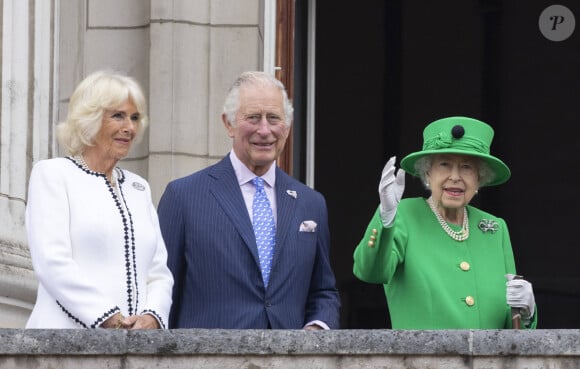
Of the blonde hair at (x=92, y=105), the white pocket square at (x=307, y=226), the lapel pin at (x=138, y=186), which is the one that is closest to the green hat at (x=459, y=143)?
the white pocket square at (x=307, y=226)

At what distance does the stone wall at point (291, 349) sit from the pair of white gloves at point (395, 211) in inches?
31.6

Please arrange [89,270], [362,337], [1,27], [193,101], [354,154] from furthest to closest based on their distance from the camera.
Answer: [354,154] → [193,101] → [1,27] → [89,270] → [362,337]

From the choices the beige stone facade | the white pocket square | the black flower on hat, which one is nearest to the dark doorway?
the beige stone facade

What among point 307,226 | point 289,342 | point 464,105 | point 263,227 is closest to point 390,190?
point 307,226

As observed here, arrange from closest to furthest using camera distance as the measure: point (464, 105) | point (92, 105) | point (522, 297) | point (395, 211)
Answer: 1. point (92, 105)
2. point (395, 211)
3. point (522, 297)
4. point (464, 105)

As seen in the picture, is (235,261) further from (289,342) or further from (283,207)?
(289,342)

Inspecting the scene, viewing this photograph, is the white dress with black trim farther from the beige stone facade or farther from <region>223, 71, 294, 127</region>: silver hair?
the beige stone facade

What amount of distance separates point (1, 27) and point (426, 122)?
15.1 feet

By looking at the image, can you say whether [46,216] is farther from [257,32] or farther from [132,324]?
[257,32]

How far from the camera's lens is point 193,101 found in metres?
10.9

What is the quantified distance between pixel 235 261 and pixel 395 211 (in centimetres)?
62

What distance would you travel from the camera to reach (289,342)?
7.02 m

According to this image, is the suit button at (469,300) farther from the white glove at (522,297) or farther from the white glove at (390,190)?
the white glove at (390,190)

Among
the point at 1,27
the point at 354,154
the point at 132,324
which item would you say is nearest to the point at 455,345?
the point at 132,324
